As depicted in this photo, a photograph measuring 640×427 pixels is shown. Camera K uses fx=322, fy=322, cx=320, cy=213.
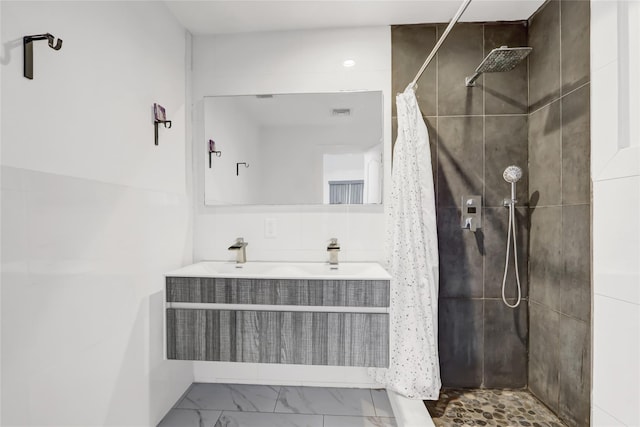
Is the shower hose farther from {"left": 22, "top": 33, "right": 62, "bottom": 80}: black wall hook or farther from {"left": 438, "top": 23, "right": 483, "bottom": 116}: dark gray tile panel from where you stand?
{"left": 22, "top": 33, "right": 62, "bottom": 80}: black wall hook

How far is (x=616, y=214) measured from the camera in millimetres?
792

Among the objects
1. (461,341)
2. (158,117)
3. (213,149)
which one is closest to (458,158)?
(461,341)

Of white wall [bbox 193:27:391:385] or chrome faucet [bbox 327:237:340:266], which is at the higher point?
white wall [bbox 193:27:391:385]

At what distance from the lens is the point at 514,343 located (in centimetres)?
207

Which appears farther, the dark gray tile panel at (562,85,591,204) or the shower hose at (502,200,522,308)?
the shower hose at (502,200,522,308)

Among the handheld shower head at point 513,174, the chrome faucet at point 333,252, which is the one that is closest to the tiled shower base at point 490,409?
the chrome faucet at point 333,252

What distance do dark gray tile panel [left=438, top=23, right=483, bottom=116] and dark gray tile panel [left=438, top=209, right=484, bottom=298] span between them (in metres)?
0.69

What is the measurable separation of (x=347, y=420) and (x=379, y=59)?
87.8 inches

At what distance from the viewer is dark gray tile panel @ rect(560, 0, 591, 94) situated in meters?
1.58

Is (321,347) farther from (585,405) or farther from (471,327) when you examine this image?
(585,405)

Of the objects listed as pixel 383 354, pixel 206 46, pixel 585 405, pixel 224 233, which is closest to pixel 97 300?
pixel 224 233

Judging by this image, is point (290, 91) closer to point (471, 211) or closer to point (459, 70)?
point (459, 70)

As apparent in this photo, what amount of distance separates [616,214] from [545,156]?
130 cm

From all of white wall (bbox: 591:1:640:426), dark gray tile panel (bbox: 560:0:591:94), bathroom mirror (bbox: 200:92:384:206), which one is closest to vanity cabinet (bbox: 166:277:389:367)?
bathroom mirror (bbox: 200:92:384:206)
